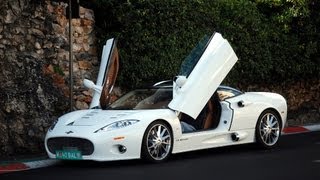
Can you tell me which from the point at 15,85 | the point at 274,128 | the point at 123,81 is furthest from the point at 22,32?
the point at 274,128

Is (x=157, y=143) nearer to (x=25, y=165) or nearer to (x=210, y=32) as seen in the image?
(x=25, y=165)

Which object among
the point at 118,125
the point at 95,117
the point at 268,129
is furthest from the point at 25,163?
the point at 268,129

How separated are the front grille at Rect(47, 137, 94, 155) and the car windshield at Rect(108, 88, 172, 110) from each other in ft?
4.15

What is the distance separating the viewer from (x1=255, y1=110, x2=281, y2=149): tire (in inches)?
424

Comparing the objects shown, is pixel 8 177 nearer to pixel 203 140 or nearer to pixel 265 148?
pixel 203 140

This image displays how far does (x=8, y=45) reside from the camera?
1202 cm

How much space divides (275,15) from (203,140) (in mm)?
7925

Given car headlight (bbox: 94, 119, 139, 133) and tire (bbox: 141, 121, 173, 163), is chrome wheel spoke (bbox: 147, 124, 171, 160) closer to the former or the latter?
tire (bbox: 141, 121, 173, 163)

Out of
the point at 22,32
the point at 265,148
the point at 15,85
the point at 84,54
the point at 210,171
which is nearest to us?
the point at 210,171

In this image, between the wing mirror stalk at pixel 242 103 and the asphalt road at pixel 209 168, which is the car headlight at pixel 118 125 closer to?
the asphalt road at pixel 209 168

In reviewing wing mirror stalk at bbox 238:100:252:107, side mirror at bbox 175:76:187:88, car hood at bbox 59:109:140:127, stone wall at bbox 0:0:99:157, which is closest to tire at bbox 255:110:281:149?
wing mirror stalk at bbox 238:100:252:107

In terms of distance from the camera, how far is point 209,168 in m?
8.69

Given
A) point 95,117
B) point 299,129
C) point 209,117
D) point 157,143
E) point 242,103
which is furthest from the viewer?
point 299,129

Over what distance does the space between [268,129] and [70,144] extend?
385 cm
